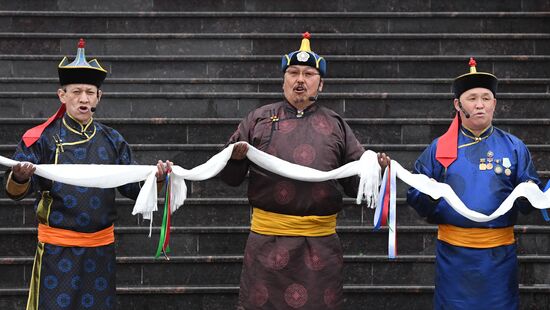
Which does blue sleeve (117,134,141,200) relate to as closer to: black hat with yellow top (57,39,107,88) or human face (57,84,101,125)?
human face (57,84,101,125)

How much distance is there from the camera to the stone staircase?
742 cm

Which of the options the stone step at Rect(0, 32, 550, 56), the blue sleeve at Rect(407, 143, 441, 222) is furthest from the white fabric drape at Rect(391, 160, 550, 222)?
the stone step at Rect(0, 32, 550, 56)

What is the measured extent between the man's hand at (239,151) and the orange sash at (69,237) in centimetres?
94

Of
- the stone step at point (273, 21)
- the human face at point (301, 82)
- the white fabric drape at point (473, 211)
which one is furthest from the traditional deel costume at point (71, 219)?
the stone step at point (273, 21)

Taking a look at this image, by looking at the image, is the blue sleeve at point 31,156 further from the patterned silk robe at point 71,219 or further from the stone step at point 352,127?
the stone step at point 352,127

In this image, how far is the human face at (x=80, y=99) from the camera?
5910 mm

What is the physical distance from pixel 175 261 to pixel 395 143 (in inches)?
83.1

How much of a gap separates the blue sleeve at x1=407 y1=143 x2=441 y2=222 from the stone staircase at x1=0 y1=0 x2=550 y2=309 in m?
1.46

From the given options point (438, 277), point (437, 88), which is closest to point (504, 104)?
point (437, 88)

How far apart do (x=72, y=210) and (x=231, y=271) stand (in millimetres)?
1913

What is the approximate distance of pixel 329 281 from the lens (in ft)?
19.1

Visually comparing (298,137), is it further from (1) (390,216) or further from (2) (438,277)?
(2) (438,277)

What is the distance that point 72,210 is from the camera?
19.1 ft

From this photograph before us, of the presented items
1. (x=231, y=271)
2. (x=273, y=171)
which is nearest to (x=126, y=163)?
(x=273, y=171)
